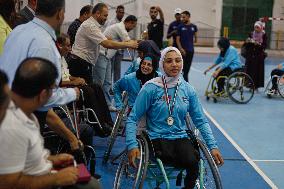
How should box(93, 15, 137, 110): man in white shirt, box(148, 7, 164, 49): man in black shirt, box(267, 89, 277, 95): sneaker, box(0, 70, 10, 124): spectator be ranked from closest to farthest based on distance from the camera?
box(0, 70, 10, 124): spectator
box(93, 15, 137, 110): man in white shirt
box(267, 89, 277, 95): sneaker
box(148, 7, 164, 49): man in black shirt

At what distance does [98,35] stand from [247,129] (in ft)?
7.51

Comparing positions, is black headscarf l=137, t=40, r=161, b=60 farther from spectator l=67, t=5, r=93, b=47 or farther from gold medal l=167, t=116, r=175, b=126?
spectator l=67, t=5, r=93, b=47

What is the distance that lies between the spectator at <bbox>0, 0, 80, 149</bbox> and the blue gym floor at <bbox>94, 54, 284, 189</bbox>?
1.28 metres

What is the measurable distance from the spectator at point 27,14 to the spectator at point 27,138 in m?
2.14

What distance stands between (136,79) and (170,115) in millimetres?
1016

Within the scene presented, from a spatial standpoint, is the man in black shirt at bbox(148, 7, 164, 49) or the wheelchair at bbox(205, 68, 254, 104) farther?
the man in black shirt at bbox(148, 7, 164, 49)

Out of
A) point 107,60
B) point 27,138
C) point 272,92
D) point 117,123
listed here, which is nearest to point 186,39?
point 272,92

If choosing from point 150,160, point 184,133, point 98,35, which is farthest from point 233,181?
point 98,35

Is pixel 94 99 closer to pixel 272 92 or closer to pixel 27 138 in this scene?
pixel 27 138

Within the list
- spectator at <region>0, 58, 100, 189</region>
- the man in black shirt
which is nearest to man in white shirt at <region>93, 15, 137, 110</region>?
the man in black shirt

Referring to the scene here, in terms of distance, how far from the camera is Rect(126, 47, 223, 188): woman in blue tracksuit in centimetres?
273

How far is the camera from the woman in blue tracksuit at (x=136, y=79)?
3746 millimetres

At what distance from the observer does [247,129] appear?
18.1ft

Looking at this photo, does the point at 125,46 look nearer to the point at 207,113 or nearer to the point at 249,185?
the point at 249,185
